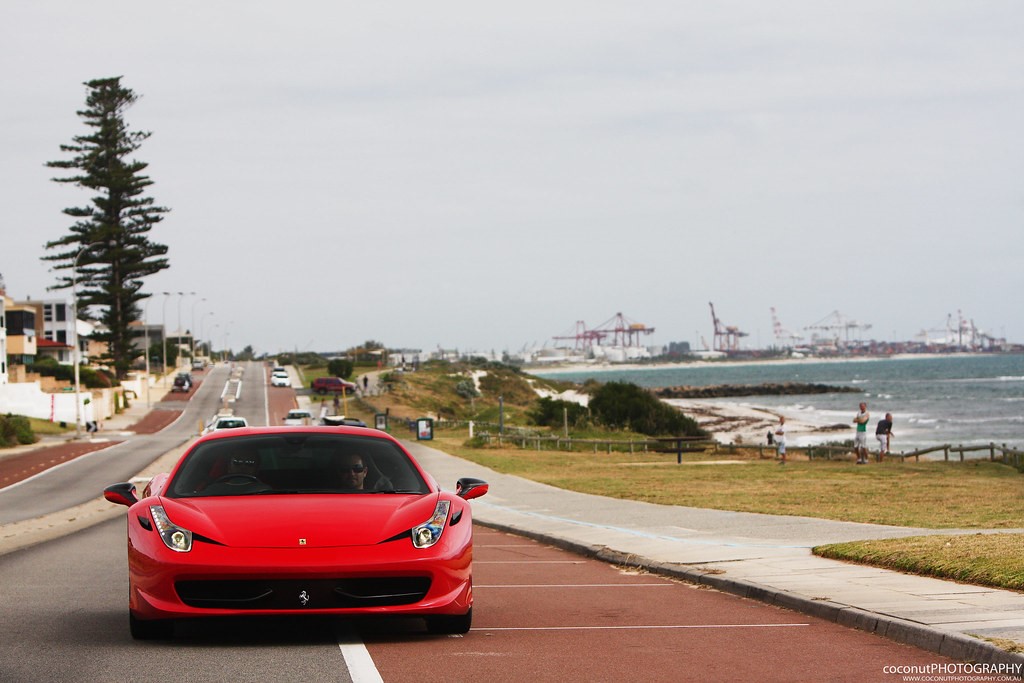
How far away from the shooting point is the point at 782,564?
489 inches

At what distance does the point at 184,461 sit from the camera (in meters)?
8.90

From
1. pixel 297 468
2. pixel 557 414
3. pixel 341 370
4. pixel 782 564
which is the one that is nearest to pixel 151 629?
pixel 297 468

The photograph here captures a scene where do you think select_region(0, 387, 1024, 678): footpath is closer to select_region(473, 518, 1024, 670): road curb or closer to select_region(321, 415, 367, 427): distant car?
select_region(473, 518, 1024, 670): road curb

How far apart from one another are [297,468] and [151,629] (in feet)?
5.19

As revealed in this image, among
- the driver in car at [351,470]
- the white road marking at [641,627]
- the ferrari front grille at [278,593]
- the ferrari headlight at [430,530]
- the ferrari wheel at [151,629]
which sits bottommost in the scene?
the white road marking at [641,627]

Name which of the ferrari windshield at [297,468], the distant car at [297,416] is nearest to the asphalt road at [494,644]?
the ferrari windshield at [297,468]

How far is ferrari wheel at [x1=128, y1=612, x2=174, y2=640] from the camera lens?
26.1ft

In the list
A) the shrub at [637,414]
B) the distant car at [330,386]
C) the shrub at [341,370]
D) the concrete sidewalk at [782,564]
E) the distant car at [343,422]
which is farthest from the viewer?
the shrub at [341,370]

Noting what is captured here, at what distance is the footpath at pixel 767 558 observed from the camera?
8297 mm

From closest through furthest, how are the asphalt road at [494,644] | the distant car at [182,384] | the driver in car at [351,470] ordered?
the asphalt road at [494,644] → the driver in car at [351,470] → the distant car at [182,384]

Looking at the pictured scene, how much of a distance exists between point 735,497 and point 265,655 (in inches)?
668

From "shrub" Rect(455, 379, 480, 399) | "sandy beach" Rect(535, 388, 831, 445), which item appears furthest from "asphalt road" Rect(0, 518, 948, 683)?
"shrub" Rect(455, 379, 480, 399)

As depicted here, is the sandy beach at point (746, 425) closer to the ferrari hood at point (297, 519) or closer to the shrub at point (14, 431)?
the shrub at point (14, 431)

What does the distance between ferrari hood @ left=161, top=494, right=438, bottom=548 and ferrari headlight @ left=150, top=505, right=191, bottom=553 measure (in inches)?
1.6
